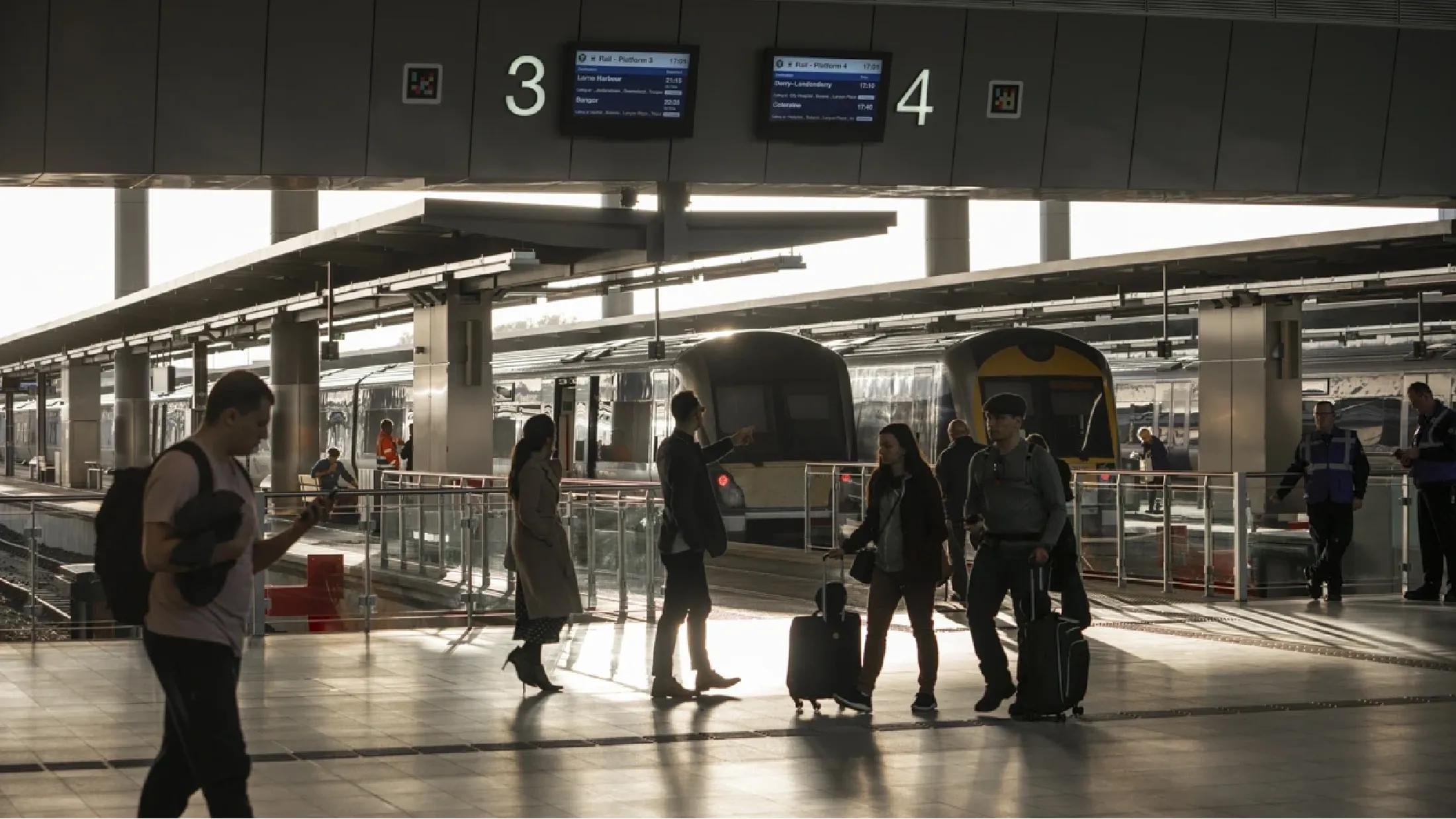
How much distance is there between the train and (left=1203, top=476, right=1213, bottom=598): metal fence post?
25.1 ft

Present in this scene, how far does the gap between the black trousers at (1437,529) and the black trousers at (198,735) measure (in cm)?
1292

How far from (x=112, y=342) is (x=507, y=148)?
30.0 metres

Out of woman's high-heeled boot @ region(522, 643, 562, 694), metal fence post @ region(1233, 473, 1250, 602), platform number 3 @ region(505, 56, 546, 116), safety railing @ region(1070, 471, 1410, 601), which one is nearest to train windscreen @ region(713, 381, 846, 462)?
safety railing @ region(1070, 471, 1410, 601)

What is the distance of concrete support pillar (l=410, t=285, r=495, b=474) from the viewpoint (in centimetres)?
2384

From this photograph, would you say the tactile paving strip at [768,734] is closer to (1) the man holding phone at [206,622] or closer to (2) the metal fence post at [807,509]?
(1) the man holding phone at [206,622]

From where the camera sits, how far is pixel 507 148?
17609 mm

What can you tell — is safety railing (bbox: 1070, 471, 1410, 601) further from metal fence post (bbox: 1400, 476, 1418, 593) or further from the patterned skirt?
the patterned skirt

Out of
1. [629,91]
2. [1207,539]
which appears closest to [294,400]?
[629,91]

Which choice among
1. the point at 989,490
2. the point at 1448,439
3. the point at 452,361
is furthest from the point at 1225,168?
the point at 989,490

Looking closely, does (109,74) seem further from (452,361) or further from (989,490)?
(989,490)

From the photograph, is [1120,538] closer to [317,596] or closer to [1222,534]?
[1222,534]

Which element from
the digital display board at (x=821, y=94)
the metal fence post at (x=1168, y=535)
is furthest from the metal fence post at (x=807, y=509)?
the digital display board at (x=821, y=94)

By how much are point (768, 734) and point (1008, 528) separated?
171 cm

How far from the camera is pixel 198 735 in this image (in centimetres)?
569
